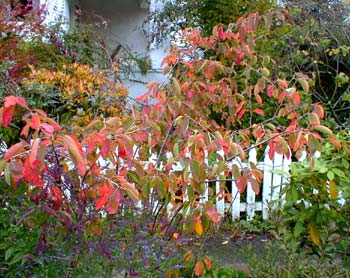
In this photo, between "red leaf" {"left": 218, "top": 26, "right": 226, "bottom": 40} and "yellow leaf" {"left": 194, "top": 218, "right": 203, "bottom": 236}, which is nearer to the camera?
"yellow leaf" {"left": 194, "top": 218, "right": 203, "bottom": 236}

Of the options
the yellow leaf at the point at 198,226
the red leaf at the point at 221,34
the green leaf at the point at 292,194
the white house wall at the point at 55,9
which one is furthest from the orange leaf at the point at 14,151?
the white house wall at the point at 55,9

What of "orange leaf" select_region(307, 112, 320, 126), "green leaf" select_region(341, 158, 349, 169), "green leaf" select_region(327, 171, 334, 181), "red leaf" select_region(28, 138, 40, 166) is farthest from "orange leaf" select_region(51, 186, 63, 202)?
"green leaf" select_region(341, 158, 349, 169)

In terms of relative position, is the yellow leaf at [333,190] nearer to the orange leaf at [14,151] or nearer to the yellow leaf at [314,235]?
the yellow leaf at [314,235]

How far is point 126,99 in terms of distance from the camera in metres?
5.96

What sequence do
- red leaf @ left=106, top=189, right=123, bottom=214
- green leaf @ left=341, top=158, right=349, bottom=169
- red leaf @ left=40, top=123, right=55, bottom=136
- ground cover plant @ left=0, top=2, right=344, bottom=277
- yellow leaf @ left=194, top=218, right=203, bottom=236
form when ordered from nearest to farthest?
red leaf @ left=40, top=123, right=55, bottom=136
red leaf @ left=106, top=189, right=123, bottom=214
ground cover plant @ left=0, top=2, right=344, bottom=277
yellow leaf @ left=194, top=218, right=203, bottom=236
green leaf @ left=341, top=158, right=349, bottom=169

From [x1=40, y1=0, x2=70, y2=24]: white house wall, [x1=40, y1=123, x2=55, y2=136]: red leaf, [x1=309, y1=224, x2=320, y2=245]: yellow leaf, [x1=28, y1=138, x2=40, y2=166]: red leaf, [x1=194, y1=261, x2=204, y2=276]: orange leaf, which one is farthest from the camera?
[x1=40, y1=0, x2=70, y2=24]: white house wall

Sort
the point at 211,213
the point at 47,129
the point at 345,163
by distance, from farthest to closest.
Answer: the point at 345,163 < the point at 211,213 < the point at 47,129

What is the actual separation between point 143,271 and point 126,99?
392cm

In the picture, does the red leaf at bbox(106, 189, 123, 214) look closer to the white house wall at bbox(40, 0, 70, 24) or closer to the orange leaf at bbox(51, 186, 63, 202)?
the orange leaf at bbox(51, 186, 63, 202)

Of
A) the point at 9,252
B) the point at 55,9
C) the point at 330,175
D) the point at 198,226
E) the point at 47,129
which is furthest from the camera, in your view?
the point at 55,9

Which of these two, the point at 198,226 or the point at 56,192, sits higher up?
the point at 56,192

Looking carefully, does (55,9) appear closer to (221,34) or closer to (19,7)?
(19,7)

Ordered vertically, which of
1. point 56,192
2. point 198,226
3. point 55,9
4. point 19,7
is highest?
point 55,9

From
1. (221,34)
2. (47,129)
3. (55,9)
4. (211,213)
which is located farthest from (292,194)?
(55,9)
